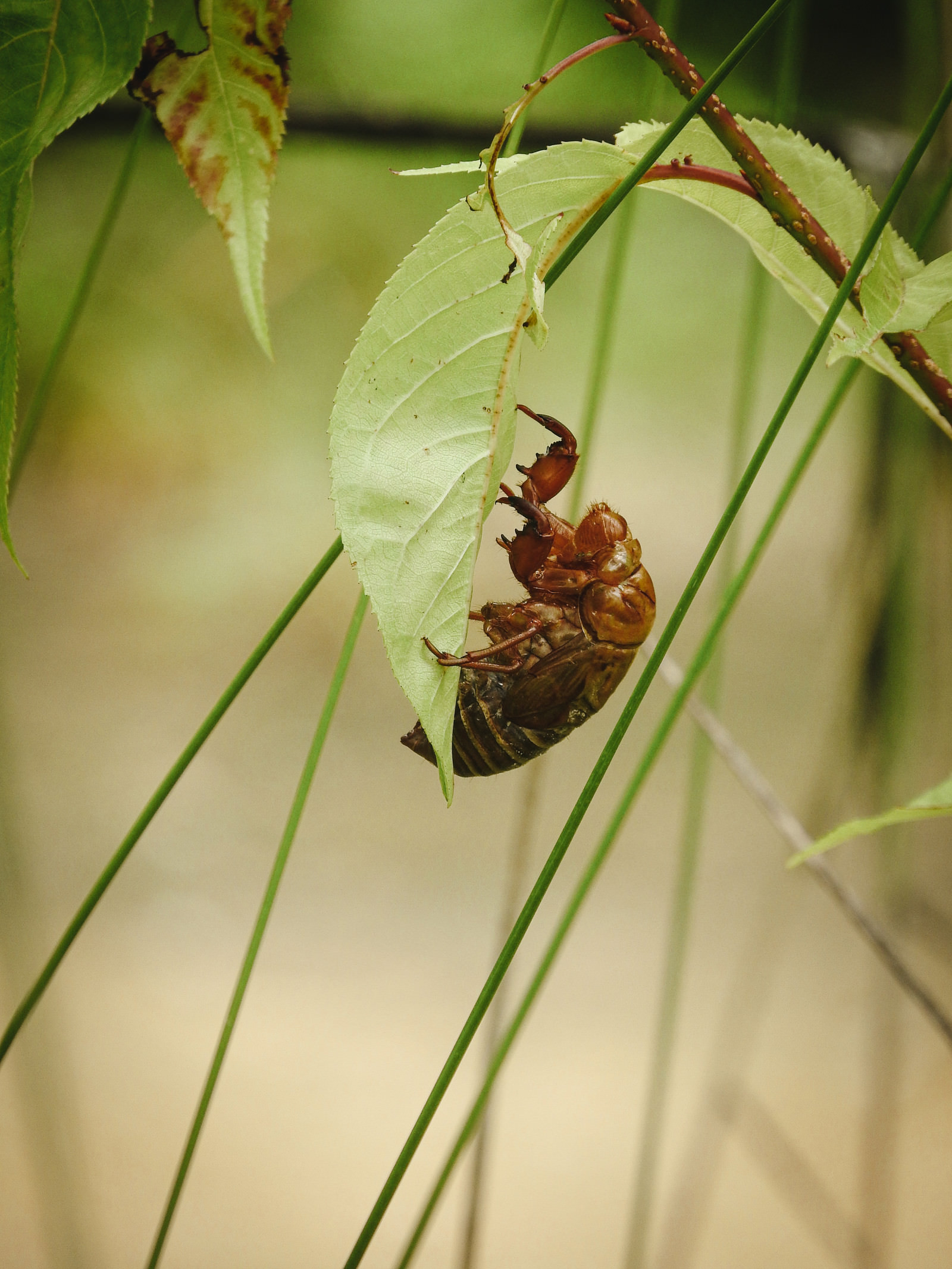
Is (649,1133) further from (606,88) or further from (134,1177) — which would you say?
(606,88)

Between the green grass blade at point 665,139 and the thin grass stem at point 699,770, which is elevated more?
the green grass blade at point 665,139

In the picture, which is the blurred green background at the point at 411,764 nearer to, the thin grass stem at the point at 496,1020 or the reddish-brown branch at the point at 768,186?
the thin grass stem at the point at 496,1020

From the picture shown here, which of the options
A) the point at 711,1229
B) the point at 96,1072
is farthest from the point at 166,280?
the point at 711,1229

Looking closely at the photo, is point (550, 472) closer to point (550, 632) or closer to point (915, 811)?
point (550, 632)

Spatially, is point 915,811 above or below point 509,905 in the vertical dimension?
above

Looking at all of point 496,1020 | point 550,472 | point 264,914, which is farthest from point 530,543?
point 496,1020

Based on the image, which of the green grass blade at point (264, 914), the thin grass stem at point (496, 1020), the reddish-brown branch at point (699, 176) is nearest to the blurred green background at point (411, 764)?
the thin grass stem at point (496, 1020)
